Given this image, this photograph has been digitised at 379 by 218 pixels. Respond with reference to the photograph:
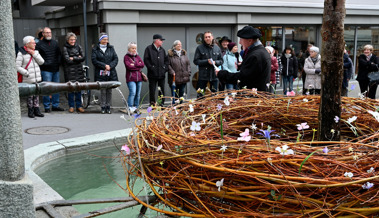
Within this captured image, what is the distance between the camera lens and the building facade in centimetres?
1162

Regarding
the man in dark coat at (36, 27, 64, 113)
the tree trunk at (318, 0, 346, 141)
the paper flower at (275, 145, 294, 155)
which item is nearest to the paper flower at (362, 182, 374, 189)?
the paper flower at (275, 145, 294, 155)

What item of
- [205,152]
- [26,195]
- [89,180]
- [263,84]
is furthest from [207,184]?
[89,180]

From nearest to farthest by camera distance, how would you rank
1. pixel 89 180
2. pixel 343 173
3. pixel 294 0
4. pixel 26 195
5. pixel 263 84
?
pixel 343 173 → pixel 26 195 → pixel 263 84 → pixel 89 180 → pixel 294 0

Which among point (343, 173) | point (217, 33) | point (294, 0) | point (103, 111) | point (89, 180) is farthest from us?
point (294, 0)

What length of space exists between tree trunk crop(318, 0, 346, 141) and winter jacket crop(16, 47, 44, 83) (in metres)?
7.93

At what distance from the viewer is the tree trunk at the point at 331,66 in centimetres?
282

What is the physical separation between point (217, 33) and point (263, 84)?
29.7ft

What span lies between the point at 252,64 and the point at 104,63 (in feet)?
20.7

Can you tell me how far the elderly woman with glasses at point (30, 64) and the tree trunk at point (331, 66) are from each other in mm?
7927

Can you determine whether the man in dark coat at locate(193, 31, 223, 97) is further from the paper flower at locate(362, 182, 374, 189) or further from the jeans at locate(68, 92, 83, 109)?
the paper flower at locate(362, 182, 374, 189)

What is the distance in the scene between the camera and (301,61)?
51.7 feet

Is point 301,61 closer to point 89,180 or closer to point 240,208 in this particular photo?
point 89,180

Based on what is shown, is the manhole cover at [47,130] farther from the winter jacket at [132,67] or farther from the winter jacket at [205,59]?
the winter jacket at [205,59]

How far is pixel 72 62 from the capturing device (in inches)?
417
